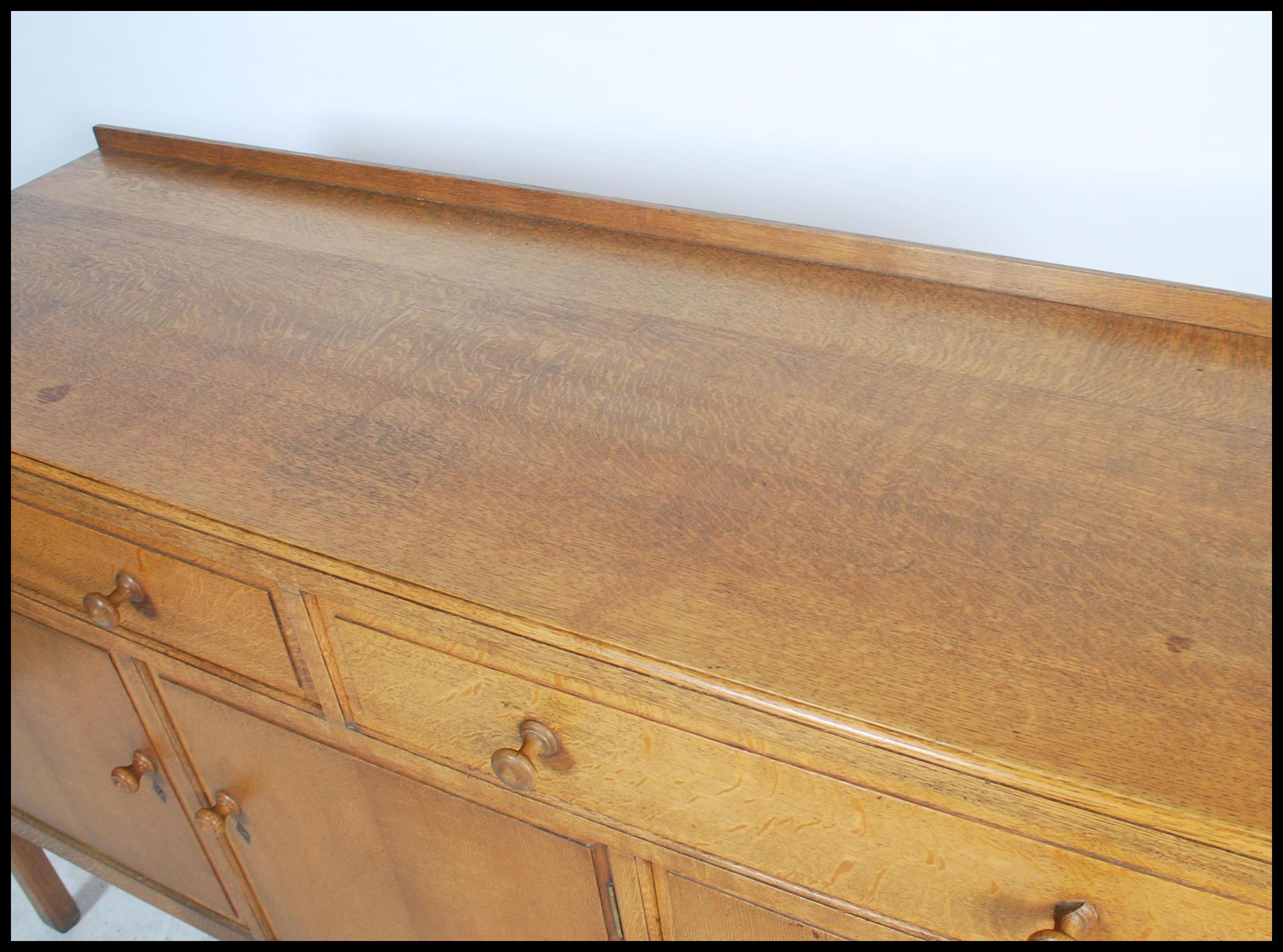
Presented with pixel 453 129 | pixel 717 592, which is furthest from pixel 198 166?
pixel 717 592

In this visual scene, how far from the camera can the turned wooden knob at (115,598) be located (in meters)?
0.79

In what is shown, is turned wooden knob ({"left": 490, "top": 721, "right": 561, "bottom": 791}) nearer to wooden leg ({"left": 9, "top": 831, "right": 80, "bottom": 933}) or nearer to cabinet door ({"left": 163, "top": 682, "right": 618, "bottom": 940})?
cabinet door ({"left": 163, "top": 682, "right": 618, "bottom": 940})

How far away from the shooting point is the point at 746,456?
703 millimetres

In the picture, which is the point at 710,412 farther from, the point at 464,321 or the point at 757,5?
the point at 757,5

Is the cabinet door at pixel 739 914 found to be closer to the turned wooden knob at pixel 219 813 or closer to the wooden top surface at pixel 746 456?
the wooden top surface at pixel 746 456

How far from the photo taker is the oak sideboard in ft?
1.80

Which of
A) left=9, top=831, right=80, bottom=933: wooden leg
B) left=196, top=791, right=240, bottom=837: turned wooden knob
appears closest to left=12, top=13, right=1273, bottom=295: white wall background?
left=196, top=791, right=240, bottom=837: turned wooden knob

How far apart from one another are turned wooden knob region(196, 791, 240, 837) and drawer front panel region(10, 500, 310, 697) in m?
0.19

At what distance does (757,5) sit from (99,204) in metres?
0.63

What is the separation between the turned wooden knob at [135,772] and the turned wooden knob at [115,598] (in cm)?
19

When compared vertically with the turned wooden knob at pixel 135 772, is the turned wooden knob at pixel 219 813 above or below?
below

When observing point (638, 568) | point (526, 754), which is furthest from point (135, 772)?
point (638, 568)

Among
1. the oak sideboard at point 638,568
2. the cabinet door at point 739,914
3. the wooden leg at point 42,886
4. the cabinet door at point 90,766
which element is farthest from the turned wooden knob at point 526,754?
the wooden leg at point 42,886

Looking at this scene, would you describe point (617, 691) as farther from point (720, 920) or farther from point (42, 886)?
point (42, 886)
